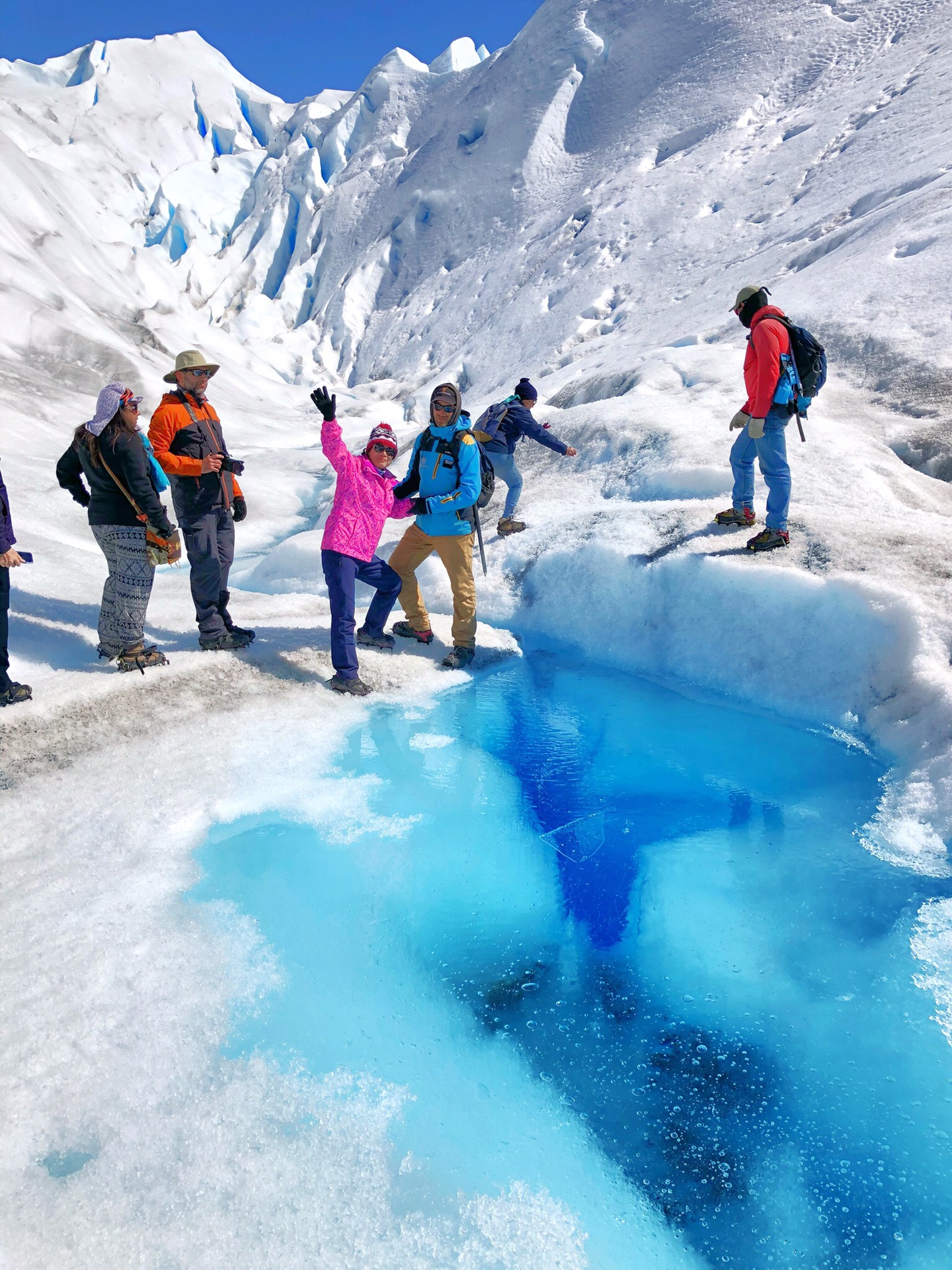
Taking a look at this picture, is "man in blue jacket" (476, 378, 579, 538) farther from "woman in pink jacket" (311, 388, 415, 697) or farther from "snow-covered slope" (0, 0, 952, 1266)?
"woman in pink jacket" (311, 388, 415, 697)

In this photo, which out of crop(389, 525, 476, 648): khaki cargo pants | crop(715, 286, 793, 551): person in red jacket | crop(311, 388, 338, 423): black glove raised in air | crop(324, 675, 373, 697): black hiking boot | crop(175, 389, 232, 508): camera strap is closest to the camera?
crop(311, 388, 338, 423): black glove raised in air

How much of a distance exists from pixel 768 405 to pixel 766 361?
0.25m

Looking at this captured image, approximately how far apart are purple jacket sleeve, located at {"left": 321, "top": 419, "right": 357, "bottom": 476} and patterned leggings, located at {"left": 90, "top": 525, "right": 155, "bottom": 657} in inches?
43.7

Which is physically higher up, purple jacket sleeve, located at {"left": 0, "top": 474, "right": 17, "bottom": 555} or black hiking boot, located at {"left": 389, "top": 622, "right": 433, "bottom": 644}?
purple jacket sleeve, located at {"left": 0, "top": 474, "right": 17, "bottom": 555}

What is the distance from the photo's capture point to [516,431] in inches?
250

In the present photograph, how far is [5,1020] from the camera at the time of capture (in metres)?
2.20

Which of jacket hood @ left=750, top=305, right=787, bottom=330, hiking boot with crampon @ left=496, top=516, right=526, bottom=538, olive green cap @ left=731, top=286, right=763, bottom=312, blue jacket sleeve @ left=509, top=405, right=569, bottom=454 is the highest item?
olive green cap @ left=731, top=286, right=763, bottom=312

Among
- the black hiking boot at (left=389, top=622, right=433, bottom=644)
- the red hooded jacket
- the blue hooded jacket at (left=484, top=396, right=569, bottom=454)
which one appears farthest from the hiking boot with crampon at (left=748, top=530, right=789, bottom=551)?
the black hiking boot at (left=389, top=622, right=433, bottom=644)

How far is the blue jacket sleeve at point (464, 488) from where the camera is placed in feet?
15.1

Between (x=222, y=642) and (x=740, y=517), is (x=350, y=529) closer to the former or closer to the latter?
(x=222, y=642)

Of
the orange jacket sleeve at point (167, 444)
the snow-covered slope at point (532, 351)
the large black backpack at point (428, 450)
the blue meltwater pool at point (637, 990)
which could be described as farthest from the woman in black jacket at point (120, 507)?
the blue meltwater pool at point (637, 990)

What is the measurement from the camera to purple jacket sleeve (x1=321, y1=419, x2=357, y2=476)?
418 cm

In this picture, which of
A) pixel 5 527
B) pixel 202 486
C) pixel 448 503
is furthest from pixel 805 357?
pixel 5 527

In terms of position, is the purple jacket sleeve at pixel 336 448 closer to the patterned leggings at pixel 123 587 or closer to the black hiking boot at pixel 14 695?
the patterned leggings at pixel 123 587
